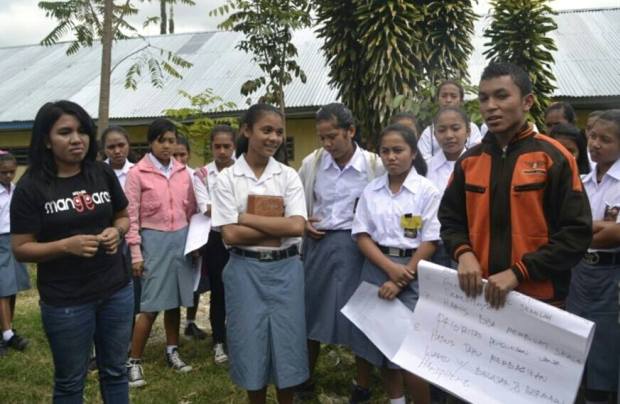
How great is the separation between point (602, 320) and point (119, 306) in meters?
2.46

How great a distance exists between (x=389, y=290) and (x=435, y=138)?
1.37m

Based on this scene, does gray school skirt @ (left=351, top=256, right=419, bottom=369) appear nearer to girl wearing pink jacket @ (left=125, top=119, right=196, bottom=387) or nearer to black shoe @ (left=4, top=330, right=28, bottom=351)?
girl wearing pink jacket @ (left=125, top=119, right=196, bottom=387)

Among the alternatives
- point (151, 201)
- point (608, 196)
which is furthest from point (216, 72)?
point (608, 196)

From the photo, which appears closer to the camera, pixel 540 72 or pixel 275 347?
pixel 275 347

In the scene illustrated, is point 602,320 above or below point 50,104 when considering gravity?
below

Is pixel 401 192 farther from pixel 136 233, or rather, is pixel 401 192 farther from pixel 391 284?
pixel 136 233

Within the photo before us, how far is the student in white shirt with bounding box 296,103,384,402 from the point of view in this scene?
3.34 metres

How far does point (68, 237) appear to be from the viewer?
2.55 metres

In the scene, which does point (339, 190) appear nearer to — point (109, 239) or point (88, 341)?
point (109, 239)

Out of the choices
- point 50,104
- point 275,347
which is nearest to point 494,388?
point 275,347

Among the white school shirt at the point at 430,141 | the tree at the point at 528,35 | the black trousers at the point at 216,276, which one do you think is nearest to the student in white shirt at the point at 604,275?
the white school shirt at the point at 430,141

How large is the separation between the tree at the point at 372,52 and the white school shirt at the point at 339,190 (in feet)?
13.3

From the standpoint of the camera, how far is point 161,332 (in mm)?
5398

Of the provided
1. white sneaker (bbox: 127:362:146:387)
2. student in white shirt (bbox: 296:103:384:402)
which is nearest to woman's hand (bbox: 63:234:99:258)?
student in white shirt (bbox: 296:103:384:402)
